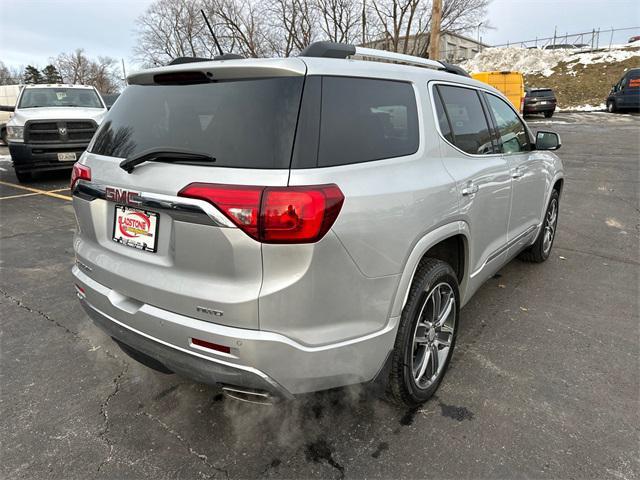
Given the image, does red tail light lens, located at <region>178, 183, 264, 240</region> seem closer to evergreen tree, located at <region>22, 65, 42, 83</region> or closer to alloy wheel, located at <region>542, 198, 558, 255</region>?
alloy wheel, located at <region>542, 198, 558, 255</region>

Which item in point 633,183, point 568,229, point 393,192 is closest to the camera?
point 393,192

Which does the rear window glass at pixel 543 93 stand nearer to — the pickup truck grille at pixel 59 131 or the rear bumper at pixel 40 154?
the pickup truck grille at pixel 59 131

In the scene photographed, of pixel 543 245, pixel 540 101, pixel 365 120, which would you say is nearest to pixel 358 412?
pixel 365 120

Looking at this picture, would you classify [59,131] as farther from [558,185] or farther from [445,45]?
[445,45]

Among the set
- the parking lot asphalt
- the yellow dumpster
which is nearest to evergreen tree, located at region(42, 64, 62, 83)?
the yellow dumpster

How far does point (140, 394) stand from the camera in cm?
270

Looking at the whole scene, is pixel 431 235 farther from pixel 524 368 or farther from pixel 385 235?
pixel 524 368

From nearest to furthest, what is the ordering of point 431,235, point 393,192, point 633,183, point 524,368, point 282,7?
point 393,192
point 431,235
point 524,368
point 633,183
point 282,7

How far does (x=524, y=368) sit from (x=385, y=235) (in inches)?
63.6

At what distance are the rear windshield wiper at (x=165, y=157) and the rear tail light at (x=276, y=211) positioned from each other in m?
0.22

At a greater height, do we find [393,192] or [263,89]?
[263,89]

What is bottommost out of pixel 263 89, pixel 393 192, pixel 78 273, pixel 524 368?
pixel 524 368

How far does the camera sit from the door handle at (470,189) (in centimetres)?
266

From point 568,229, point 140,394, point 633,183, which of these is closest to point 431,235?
point 140,394
